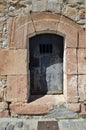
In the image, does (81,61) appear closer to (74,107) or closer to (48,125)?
(74,107)

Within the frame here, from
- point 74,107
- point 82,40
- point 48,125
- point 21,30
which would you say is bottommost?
point 48,125

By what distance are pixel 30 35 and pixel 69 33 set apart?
0.84m

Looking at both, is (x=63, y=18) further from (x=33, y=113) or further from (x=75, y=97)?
(x=33, y=113)

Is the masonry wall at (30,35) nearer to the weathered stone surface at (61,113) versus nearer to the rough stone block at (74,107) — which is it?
the rough stone block at (74,107)

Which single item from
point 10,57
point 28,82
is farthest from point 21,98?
point 10,57

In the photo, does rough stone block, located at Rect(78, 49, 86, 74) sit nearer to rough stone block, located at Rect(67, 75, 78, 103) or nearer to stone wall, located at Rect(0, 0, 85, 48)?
rough stone block, located at Rect(67, 75, 78, 103)

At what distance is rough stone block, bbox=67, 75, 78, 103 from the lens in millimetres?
5199

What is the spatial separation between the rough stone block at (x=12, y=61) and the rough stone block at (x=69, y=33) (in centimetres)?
97

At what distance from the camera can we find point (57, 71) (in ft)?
18.0

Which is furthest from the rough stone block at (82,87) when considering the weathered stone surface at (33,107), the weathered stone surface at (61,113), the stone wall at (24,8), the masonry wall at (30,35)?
the stone wall at (24,8)

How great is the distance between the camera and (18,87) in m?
5.14

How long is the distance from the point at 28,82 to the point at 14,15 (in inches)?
58.7

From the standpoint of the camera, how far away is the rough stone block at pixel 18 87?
514 centimetres

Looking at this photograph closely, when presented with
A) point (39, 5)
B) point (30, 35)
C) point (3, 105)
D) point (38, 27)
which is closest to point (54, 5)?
point (39, 5)
